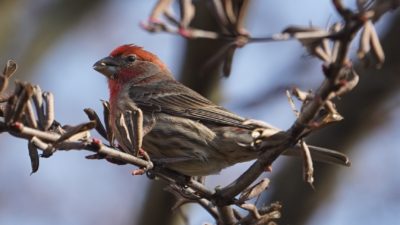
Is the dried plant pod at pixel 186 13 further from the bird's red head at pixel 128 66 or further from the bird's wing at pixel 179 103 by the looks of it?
the bird's red head at pixel 128 66

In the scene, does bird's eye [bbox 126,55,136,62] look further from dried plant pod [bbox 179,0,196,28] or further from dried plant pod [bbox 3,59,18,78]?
dried plant pod [bbox 179,0,196,28]

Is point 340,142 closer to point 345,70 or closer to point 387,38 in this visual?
point 387,38

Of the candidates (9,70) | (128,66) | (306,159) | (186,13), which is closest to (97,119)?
(9,70)

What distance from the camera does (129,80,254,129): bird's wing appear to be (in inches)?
235

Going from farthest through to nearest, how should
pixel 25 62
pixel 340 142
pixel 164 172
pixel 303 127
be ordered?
pixel 25 62 → pixel 340 142 → pixel 164 172 → pixel 303 127

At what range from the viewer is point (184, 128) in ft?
19.4

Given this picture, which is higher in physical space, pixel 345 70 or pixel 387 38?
pixel 345 70

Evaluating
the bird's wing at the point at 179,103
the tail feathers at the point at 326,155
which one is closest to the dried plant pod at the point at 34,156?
the tail feathers at the point at 326,155

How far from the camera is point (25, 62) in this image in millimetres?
9094

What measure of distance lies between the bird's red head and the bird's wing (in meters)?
0.33

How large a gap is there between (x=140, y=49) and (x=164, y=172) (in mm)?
3771

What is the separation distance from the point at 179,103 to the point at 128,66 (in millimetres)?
1301

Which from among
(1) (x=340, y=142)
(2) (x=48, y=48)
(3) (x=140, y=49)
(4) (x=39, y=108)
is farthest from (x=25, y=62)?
(4) (x=39, y=108)

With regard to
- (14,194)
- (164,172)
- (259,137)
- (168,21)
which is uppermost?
(168,21)
